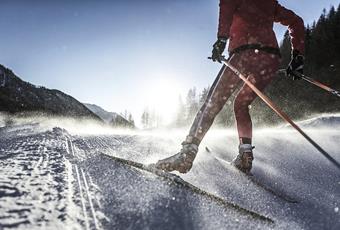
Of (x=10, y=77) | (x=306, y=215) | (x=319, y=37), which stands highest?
(x=319, y=37)

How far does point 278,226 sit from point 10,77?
105 meters

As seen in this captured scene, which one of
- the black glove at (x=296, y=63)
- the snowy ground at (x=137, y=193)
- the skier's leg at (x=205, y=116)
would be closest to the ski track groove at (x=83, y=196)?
the snowy ground at (x=137, y=193)

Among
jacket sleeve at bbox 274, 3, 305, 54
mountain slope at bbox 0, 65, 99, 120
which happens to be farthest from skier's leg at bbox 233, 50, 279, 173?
mountain slope at bbox 0, 65, 99, 120

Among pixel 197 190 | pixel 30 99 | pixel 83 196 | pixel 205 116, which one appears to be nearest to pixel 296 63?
pixel 205 116

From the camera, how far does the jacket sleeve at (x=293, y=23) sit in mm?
4180

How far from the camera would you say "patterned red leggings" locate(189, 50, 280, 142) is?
12.1ft

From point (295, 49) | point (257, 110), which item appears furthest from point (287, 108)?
point (295, 49)

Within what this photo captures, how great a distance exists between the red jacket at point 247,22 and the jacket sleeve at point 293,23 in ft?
0.31

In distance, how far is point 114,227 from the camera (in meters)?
1.44

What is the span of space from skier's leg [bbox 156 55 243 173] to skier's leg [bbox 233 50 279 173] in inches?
6.6

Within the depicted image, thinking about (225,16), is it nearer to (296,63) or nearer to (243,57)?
(243,57)

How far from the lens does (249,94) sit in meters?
4.06

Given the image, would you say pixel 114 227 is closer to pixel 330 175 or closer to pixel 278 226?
pixel 278 226

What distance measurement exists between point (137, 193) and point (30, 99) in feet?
329
